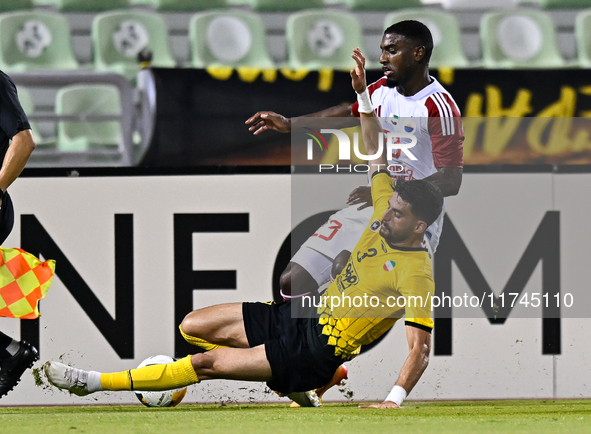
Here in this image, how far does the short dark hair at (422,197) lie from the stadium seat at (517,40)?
3.57m

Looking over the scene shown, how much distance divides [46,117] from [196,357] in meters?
1.96

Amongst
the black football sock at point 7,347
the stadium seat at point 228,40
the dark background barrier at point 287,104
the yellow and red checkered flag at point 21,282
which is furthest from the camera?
the stadium seat at point 228,40

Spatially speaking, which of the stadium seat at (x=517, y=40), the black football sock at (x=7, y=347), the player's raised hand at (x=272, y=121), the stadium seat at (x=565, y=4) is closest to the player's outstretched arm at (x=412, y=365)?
the player's raised hand at (x=272, y=121)

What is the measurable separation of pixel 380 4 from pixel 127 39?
7.51 feet

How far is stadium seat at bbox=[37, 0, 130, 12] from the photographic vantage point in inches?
305

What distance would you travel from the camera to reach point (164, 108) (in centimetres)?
507

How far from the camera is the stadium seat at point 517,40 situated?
778 centimetres

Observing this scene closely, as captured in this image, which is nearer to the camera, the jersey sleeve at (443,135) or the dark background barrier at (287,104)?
the jersey sleeve at (443,135)

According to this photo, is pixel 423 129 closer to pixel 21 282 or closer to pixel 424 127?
pixel 424 127

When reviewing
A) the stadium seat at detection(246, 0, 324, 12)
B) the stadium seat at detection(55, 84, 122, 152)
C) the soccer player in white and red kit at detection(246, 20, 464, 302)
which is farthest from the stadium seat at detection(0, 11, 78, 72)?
the soccer player in white and red kit at detection(246, 20, 464, 302)

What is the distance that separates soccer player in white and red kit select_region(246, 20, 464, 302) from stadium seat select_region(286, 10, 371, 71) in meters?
2.72

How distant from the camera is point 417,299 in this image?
13.0 feet

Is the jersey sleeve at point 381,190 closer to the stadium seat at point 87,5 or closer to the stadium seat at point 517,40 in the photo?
the stadium seat at point 517,40

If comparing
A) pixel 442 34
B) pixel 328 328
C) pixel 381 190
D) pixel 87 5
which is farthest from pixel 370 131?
pixel 87 5
